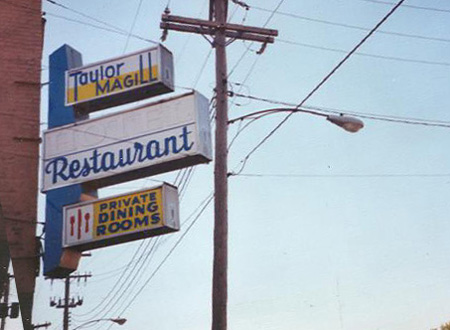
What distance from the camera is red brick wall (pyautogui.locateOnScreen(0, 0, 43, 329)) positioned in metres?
11.7

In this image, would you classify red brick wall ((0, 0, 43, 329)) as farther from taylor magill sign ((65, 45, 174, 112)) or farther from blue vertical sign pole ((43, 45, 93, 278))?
taylor magill sign ((65, 45, 174, 112))

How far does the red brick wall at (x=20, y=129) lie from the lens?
11703 mm

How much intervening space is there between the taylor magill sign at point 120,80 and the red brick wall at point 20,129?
6.37ft

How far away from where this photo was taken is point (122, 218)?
32.4 ft

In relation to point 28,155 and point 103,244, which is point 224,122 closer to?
point 103,244

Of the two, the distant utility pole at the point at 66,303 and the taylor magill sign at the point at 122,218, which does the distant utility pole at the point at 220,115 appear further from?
the distant utility pole at the point at 66,303

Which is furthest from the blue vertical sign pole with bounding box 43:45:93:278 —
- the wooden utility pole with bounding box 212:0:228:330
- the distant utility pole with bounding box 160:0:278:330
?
the wooden utility pole with bounding box 212:0:228:330

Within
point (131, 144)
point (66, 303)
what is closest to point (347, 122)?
point (131, 144)

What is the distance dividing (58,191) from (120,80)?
2478mm

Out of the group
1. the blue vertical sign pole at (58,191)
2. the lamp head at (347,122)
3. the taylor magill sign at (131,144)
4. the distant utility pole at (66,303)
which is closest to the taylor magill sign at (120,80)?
the blue vertical sign pole at (58,191)

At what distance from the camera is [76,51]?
38.0ft

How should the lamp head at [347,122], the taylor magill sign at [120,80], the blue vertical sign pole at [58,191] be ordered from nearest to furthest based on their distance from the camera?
the lamp head at [347,122]
the blue vertical sign pole at [58,191]
the taylor magill sign at [120,80]

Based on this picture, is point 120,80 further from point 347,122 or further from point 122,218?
point 347,122

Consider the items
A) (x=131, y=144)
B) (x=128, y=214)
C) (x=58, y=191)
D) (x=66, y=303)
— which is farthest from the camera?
(x=66, y=303)
